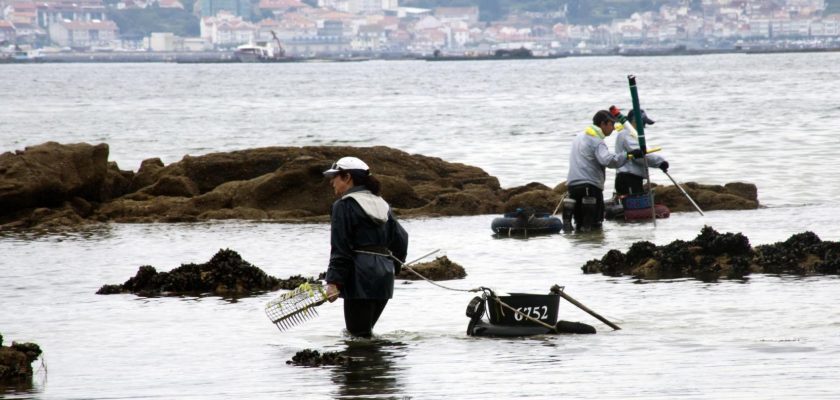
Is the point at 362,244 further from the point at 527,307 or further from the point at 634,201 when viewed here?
the point at 634,201

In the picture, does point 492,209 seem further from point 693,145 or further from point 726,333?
point 693,145

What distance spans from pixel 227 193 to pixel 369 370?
48.7 feet

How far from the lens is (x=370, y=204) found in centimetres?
1080

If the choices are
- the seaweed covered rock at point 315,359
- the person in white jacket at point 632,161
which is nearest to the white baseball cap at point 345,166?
the seaweed covered rock at point 315,359

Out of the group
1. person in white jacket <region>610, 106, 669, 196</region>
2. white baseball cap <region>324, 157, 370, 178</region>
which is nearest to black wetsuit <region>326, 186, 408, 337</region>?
white baseball cap <region>324, 157, 370, 178</region>

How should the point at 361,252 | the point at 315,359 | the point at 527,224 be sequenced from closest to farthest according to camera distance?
the point at 315,359, the point at 361,252, the point at 527,224

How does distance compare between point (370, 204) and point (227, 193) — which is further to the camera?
point (227, 193)

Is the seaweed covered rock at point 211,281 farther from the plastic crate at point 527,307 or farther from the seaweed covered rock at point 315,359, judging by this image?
the seaweed covered rock at point 315,359

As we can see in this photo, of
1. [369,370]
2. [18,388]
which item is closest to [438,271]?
[369,370]

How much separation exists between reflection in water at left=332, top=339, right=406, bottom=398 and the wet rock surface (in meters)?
4.45

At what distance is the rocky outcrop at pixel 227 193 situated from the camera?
23734 millimetres

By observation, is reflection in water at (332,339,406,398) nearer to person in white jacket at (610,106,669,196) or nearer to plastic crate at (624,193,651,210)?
person in white jacket at (610,106,669,196)

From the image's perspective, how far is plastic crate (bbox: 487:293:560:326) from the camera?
37.7ft

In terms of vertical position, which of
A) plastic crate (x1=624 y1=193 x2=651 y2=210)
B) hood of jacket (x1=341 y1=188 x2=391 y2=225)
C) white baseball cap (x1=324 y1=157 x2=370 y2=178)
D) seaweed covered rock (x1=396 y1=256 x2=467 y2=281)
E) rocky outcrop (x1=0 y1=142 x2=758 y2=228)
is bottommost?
rocky outcrop (x1=0 y1=142 x2=758 y2=228)
